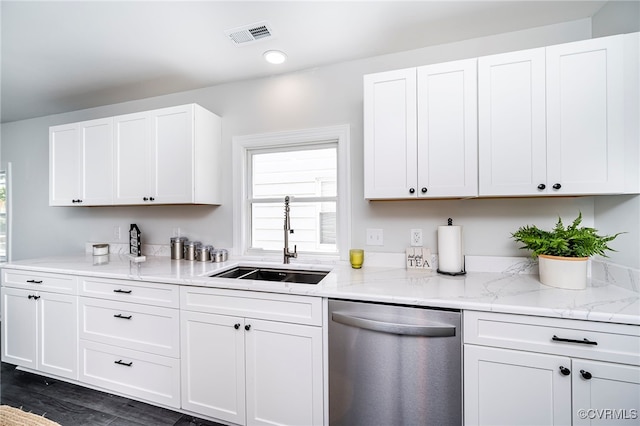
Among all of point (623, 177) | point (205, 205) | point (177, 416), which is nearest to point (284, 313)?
point (177, 416)

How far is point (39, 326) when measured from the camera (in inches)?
82.7

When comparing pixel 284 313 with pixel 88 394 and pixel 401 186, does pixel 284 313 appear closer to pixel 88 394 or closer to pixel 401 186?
pixel 401 186

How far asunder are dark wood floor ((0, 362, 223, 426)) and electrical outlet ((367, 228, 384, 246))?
5.28 feet

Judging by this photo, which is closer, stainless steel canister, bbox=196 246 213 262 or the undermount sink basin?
Answer: the undermount sink basin

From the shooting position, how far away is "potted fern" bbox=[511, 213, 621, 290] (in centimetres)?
134

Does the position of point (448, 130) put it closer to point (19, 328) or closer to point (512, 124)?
point (512, 124)

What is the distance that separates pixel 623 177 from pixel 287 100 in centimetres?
221

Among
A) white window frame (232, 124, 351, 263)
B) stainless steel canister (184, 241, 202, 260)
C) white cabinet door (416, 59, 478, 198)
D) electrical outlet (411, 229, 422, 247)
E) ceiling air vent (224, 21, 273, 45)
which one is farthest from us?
stainless steel canister (184, 241, 202, 260)

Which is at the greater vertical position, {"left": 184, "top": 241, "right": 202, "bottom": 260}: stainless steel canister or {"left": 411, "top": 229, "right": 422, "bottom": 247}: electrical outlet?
{"left": 411, "top": 229, "right": 422, "bottom": 247}: electrical outlet

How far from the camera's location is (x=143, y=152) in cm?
229

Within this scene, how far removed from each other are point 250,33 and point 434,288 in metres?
1.99

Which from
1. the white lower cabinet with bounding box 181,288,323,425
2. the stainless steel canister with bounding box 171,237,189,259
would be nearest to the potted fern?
the white lower cabinet with bounding box 181,288,323,425
